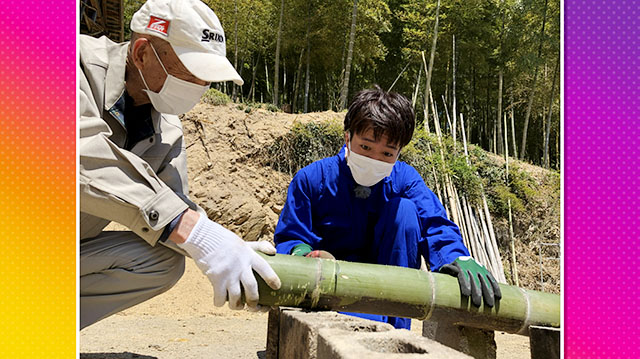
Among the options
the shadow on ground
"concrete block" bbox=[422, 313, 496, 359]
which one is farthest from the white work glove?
the shadow on ground

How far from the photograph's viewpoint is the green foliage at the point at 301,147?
8211 mm

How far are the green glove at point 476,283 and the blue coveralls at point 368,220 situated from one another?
24 cm

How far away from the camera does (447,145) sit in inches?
372

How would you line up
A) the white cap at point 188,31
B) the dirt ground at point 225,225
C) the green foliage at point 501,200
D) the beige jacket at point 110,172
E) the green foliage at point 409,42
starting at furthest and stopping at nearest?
the green foliage at point 409,42 → the green foliage at point 501,200 → the dirt ground at point 225,225 → the white cap at point 188,31 → the beige jacket at point 110,172

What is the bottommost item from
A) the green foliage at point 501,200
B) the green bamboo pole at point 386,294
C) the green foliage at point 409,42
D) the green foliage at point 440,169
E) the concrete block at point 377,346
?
the concrete block at point 377,346

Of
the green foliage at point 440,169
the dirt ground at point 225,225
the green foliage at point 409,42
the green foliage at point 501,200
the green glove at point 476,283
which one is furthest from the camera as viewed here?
the green foliage at point 409,42

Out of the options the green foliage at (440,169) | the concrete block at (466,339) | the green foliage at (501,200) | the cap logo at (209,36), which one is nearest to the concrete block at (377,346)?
the concrete block at (466,339)

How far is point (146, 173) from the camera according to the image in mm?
1631

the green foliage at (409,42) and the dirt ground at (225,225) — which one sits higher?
the green foliage at (409,42)

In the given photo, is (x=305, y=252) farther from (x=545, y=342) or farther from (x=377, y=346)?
(x=545, y=342)

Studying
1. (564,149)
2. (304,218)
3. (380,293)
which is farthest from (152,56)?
(564,149)

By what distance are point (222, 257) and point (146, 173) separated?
375 mm

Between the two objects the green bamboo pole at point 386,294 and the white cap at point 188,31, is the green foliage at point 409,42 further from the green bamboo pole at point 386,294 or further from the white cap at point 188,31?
the white cap at point 188,31

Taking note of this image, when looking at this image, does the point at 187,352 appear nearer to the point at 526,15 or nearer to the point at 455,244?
the point at 455,244
